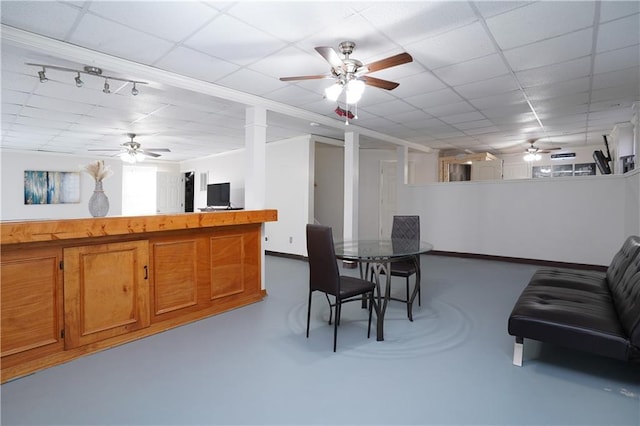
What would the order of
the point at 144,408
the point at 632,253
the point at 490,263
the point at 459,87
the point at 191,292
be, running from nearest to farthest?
1. the point at 144,408
2. the point at 632,253
3. the point at 191,292
4. the point at 459,87
5. the point at 490,263

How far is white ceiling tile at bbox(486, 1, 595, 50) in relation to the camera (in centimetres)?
225

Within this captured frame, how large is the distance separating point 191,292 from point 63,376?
117 centimetres

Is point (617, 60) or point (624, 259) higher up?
point (617, 60)

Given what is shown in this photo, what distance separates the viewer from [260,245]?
3980 millimetres

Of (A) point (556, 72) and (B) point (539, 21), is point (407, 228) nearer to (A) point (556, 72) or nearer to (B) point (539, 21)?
(A) point (556, 72)

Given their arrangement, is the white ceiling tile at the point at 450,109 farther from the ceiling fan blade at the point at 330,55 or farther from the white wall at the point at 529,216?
the white wall at the point at 529,216

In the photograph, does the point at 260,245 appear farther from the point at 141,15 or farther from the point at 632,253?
the point at 632,253

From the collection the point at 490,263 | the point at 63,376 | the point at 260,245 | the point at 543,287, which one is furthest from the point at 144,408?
the point at 490,263

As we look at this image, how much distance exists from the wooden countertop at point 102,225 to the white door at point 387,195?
199 inches

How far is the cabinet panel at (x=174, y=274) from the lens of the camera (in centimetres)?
297

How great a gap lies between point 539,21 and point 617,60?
4.37 ft

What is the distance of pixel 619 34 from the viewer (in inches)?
102

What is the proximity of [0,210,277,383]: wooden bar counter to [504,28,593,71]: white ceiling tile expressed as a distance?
3.09m

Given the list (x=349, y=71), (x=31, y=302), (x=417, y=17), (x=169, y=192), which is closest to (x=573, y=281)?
(x=417, y=17)
